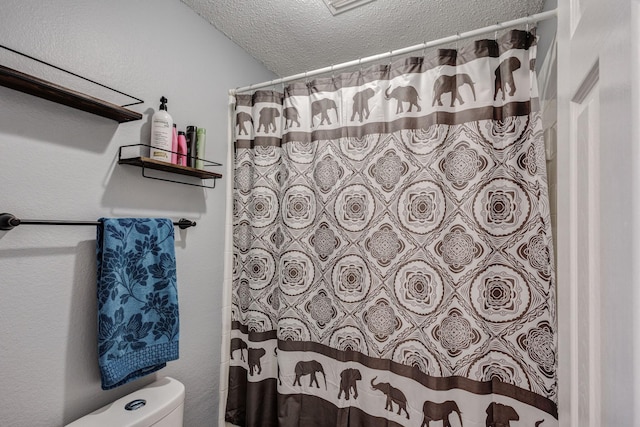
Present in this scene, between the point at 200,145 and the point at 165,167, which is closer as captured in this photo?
the point at 165,167

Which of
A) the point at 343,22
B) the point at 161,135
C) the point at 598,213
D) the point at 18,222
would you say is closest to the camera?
the point at 598,213

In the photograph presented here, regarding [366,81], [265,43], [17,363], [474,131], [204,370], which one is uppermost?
[265,43]

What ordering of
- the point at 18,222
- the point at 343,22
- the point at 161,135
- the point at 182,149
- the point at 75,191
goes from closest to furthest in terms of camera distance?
1. the point at 18,222
2. the point at 75,191
3. the point at 161,135
4. the point at 182,149
5. the point at 343,22

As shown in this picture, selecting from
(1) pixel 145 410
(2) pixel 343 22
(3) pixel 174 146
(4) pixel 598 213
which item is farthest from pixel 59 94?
(4) pixel 598 213

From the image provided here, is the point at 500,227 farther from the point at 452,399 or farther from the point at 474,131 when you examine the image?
the point at 452,399

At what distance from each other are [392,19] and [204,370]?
6.69 ft

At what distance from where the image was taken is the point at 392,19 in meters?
1.55

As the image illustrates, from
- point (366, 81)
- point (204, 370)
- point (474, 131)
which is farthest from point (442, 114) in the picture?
point (204, 370)

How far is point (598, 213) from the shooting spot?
1.48ft

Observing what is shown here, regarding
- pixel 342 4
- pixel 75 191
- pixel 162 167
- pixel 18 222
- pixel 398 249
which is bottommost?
pixel 398 249

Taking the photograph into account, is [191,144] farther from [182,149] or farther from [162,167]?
[162,167]

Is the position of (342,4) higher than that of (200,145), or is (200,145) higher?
(342,4)

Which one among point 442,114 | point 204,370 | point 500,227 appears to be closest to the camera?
point 500,227

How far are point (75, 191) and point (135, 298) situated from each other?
0.44 m
